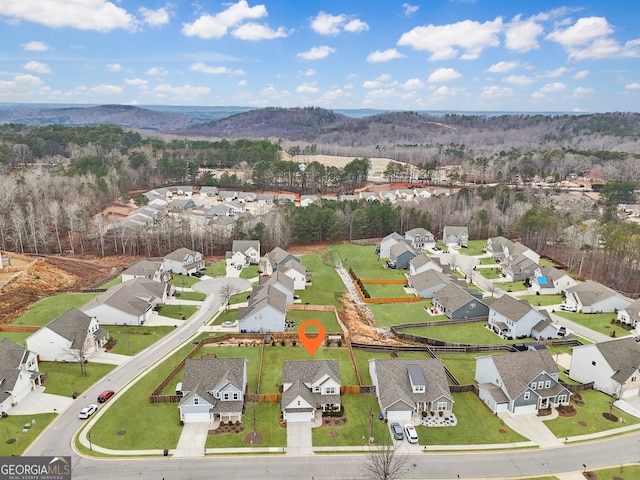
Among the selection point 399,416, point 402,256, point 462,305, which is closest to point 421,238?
point 402,256

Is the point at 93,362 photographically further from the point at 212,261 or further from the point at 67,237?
the point at 67,237

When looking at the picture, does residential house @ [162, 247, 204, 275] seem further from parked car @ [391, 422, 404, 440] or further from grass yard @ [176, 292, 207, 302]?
parked car @ [391, 422, 404, 440]

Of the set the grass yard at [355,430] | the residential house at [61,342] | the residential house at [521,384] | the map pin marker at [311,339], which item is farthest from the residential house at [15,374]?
the residential house at [521,384]

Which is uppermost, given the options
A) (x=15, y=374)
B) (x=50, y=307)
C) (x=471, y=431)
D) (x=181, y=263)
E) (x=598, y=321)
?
(x=15, y=374)

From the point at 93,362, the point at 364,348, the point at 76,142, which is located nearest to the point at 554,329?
the point at 364,348

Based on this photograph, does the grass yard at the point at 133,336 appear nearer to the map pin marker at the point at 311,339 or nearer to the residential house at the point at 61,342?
the residential house at the point at 61,342

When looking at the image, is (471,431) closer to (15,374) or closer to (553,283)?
(15,374)
